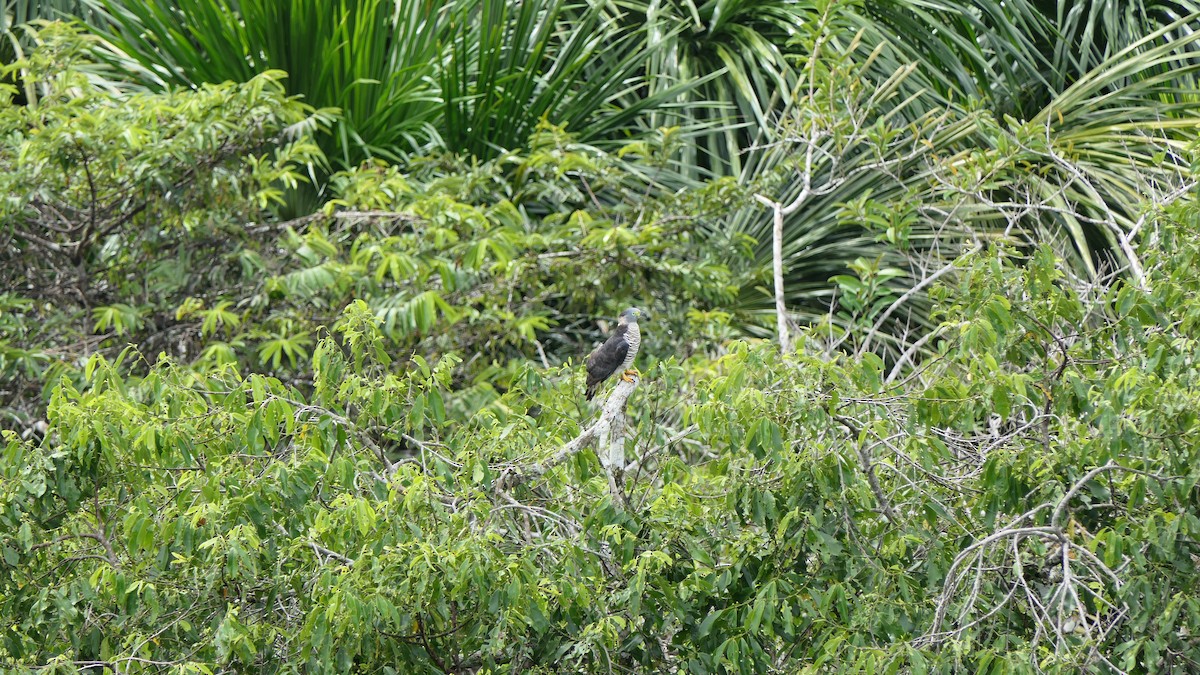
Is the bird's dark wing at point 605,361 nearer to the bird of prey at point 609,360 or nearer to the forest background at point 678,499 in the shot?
the bird of prey at point 609,360

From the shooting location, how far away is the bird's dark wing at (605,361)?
15.2ft

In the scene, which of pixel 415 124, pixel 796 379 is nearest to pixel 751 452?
pixel 796 379

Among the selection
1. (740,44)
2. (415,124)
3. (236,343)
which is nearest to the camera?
(236,343)

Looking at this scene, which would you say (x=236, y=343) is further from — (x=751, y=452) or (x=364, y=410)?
(x=751, y=452)

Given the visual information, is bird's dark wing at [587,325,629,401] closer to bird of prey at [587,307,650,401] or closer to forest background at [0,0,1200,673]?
bird of prey at [587,307,650,401]

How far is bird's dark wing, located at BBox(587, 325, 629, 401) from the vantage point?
15.2 ft

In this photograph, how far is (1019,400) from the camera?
3316 mm

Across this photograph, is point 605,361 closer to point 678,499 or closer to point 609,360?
point 609,360

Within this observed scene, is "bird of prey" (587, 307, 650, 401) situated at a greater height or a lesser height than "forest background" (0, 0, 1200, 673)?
lesser

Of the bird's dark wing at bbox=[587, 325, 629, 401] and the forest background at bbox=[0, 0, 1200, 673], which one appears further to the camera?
the bird's dark wing at bbox=[587, 325, 629, 401]

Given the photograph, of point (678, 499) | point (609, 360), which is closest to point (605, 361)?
point (609, 360)

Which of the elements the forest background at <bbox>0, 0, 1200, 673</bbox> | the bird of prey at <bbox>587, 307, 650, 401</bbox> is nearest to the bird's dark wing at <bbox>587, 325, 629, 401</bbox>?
the bird of prey at <bbox>587, 307, 650, 401</bbox>

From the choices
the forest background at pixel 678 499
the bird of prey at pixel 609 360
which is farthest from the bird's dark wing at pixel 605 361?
the forest background at pixel 678 499

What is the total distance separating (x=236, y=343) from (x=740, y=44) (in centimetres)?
409
